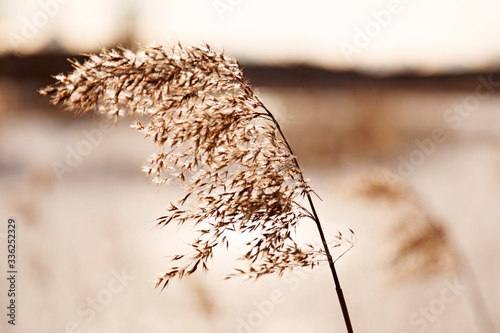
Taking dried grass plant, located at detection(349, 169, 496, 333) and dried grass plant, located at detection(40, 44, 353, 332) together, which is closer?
dried grass plant, located at detection(40, 44, 353, 332)

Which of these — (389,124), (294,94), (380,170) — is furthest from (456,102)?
(380,170)

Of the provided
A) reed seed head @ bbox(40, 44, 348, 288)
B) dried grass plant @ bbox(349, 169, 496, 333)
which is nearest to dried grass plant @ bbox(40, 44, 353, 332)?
reed seed head @ bbox(40, 44, 348, 288)

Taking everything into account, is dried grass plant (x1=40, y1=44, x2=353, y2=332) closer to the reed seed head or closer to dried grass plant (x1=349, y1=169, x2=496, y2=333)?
the reed seed head

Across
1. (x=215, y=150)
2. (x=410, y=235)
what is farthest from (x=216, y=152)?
(x=410, y=235)

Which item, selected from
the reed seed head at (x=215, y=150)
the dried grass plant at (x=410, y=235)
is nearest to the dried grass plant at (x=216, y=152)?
the reed seed head at (x=215, y=150)

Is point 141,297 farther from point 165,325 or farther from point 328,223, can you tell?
point 328,223

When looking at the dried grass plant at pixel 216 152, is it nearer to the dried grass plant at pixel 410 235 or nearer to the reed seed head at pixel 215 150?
the reed seed head at pixel 215 150

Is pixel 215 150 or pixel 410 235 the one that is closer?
pixel 215 150

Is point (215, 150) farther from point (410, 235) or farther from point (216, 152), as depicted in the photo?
point (410, 235)
